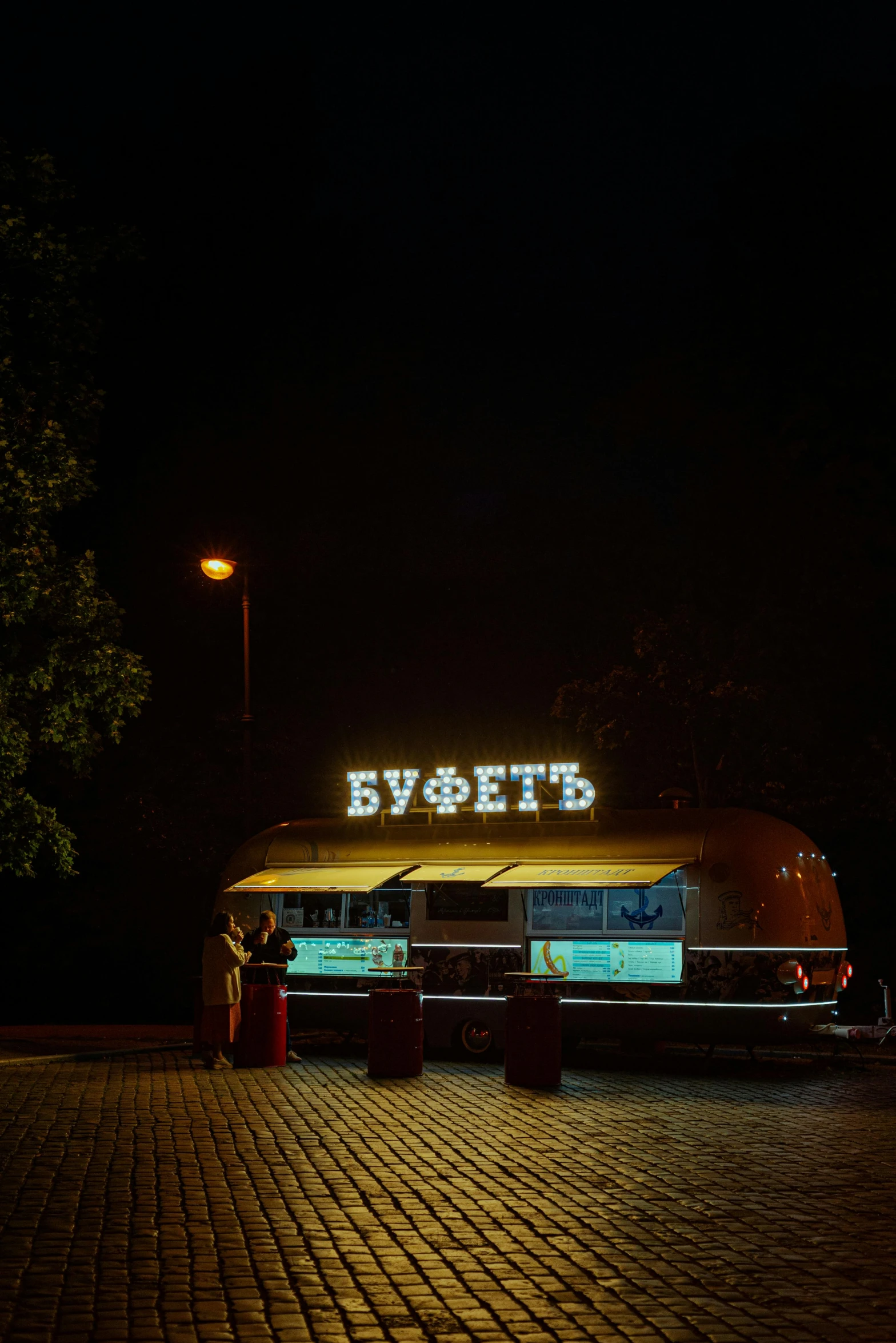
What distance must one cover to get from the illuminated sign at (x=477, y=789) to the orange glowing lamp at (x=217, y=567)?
429 centimetres

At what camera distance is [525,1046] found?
47.8ft

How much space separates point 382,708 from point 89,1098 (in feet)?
68.0

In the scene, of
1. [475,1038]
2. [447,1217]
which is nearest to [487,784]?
[475,1038]

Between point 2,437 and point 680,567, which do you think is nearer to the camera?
point 2,437

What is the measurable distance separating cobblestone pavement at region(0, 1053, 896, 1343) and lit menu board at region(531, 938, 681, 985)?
2.56 metres

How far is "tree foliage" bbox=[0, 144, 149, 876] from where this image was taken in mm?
18875

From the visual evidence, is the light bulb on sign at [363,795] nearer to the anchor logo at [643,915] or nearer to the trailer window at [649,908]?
the trailer window at [649,908]

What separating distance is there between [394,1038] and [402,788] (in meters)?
5.10

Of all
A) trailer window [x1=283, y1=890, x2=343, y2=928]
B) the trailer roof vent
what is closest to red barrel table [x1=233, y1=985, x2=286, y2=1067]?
trailer window [x1=283, y1=890, x2=343, y2=928]

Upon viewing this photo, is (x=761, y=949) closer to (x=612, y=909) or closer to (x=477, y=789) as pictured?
(x=612, y=909)

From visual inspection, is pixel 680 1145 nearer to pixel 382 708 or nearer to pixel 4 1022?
pixel 382 708

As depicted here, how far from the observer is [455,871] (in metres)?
18.2

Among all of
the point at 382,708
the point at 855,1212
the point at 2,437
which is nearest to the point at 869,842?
the point at 382,708

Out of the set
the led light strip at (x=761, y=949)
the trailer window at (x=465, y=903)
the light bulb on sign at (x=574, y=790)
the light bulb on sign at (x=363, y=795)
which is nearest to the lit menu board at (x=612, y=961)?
the led light strip at (x=761, y=949)
